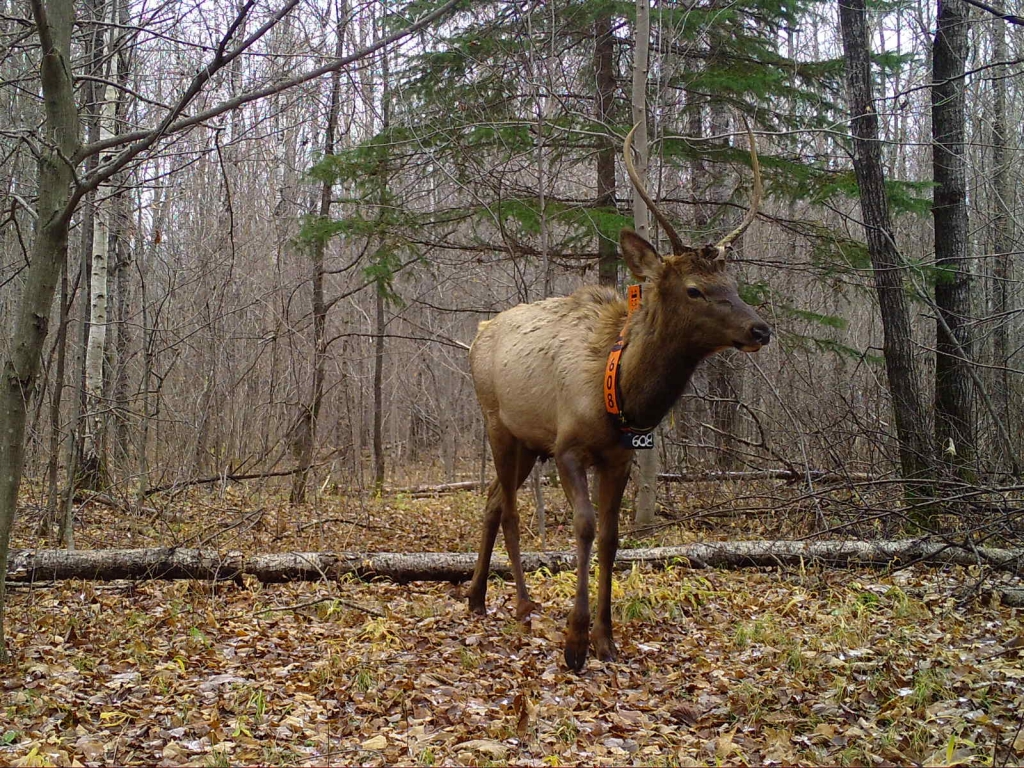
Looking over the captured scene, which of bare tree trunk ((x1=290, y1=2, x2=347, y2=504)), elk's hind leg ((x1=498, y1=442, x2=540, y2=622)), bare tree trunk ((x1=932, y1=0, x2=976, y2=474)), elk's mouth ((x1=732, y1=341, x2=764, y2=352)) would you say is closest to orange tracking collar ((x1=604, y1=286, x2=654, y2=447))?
elk's mouth ((x1=732, y1=341, x2=764, y2=352))

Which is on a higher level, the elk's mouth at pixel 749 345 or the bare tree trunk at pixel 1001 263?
the bare tree trunk at pixel 1001 263

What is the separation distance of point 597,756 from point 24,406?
378cm

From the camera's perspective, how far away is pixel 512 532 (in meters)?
6.67

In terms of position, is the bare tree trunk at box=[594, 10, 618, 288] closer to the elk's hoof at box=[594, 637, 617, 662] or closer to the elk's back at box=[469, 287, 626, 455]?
the elk's back at box=[469, 287, 626, 455]

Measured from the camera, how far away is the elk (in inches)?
209

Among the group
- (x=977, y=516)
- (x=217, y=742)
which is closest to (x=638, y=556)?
(x=977, y=516)

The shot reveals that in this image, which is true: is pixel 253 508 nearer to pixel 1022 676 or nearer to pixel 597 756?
pixel 597 756

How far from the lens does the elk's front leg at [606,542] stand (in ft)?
18.4

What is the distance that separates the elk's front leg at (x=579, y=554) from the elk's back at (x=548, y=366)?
231 mm

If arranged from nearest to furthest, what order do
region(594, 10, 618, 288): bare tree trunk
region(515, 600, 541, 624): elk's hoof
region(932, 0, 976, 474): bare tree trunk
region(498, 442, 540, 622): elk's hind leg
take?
region(515, 600, 541, 624): elk's hoof, region(498, 442, 540, 622): elk's hind leg, region(932, 0, 976, 474): bare tree trunk, region(594, 10, 618, 288): bare tree trunk

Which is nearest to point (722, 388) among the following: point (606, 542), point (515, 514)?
point (515, 514)

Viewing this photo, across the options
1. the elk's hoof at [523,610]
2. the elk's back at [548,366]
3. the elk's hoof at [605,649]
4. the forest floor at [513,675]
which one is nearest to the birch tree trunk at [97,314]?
the forest floor at [513,675]

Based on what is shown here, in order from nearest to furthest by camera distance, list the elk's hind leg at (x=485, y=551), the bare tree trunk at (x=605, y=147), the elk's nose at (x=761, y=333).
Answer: the elk's nose at (x=761, y=333), the elk's hind leg at (x=485, y=551), the bare tree trunk at (x=605, y=147)

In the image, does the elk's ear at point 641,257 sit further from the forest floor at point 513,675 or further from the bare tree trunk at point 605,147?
the bare tree trunk at point 605,147
